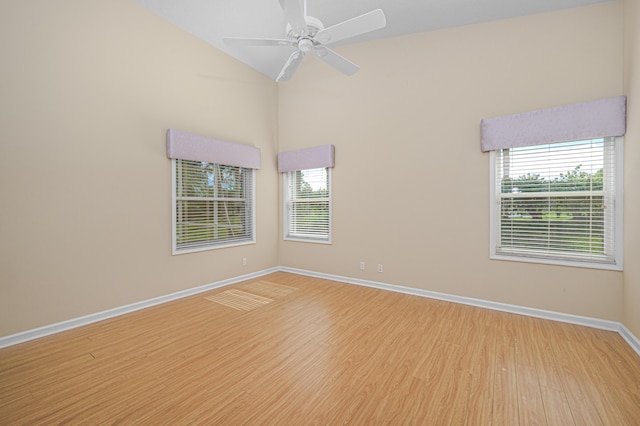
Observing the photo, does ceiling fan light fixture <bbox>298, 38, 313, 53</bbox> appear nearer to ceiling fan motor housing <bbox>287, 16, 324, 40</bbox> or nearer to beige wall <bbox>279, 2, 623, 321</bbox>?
ceiling fan motor housing <bbox>287, 16, 324, 40</bbox>

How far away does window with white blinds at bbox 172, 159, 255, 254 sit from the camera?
3730 millimetres

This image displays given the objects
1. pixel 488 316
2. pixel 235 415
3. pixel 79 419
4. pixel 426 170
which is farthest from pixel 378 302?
pixel 79 419

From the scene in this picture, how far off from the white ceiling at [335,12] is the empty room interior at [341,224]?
0.13 feet

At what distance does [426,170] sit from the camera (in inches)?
144

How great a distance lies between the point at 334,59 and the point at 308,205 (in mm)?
2560

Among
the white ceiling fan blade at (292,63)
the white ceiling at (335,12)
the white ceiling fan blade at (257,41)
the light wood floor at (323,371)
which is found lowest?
the light wood floor at (323,371)

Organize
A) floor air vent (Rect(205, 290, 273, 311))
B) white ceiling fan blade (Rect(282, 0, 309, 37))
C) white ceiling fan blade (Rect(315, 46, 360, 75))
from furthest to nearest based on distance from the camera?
floor air vent (Rect(205, 290, 273, 311)) → white ceiling fan blade (Rect(315, 46, 360, 75)) → white ceiling fan blade (Rect(282, 0, 309, 37))

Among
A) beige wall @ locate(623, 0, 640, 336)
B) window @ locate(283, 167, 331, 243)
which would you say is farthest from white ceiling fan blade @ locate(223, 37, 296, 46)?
beige wall @ locate(623, 0, 640, 336)

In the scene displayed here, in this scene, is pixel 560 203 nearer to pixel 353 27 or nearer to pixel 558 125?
pixel 558 125

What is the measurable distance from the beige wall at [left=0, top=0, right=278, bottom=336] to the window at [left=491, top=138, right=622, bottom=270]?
4042 millimetres

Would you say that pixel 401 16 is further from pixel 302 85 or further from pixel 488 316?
pixel 488 316

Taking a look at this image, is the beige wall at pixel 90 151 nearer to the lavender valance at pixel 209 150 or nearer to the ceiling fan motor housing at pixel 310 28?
the lavender valance at pixel 209 150

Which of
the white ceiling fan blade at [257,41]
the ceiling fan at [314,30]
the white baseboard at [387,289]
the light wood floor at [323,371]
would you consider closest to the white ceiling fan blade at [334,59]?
the ceiling fan at [314,30]

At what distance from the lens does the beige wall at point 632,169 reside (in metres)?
2.38
